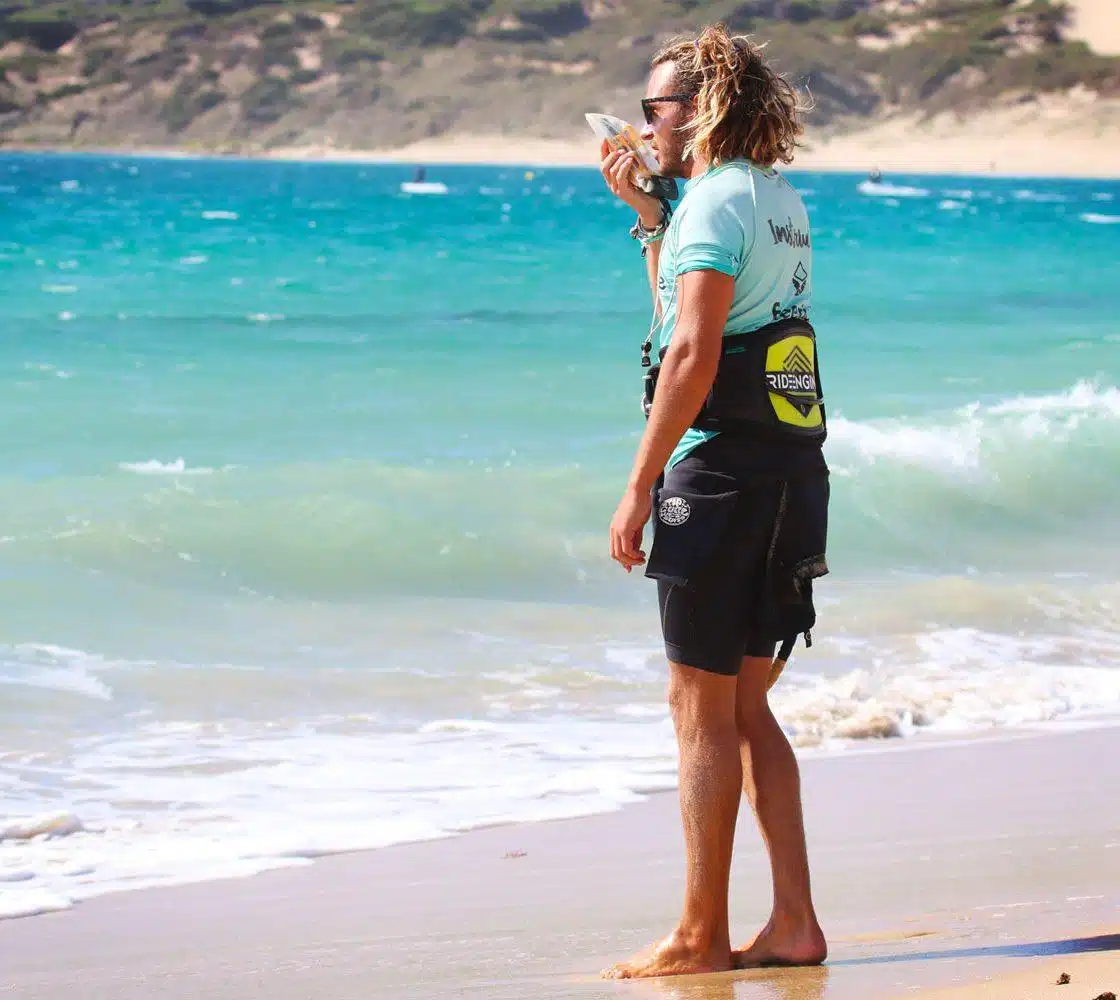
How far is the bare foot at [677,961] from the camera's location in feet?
10.1

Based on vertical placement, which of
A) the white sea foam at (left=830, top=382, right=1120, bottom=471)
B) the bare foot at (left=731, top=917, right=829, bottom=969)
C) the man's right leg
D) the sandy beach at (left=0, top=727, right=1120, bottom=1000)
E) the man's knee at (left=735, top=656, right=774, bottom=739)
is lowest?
the white sea foam at (left=830, top=382, right=1120, bottom=471)

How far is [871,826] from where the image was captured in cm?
452

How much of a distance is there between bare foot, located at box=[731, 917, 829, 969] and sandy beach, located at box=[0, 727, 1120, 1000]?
0.15 ft

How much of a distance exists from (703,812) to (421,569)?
5853 millimetres

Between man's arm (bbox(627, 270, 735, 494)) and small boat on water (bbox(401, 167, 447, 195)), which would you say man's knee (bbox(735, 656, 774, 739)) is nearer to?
man's arm (bbox(627, 270, 735, 494))

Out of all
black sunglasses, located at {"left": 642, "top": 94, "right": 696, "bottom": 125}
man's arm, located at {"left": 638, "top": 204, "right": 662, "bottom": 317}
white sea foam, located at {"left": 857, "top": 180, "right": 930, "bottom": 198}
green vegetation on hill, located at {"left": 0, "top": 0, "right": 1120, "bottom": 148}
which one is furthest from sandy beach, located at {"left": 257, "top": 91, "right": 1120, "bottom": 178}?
black sunglasses, located at {"left": 642, "top": 94, "right": 696, "bottom": 125}

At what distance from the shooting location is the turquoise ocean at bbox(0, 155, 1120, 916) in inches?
201

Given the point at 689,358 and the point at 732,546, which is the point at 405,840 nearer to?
the point at 732,546

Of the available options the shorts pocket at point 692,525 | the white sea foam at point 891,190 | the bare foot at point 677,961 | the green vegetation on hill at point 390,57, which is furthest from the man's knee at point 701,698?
the green vegetation on hill at point 390,57

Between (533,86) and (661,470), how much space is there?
144 meters

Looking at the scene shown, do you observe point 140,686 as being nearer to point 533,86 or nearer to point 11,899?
point 11,899

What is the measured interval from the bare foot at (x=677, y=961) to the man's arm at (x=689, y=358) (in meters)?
0.88

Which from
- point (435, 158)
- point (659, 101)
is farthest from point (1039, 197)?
point (659, 101)

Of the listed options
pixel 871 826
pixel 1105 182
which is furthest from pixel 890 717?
pixel 1105 182
